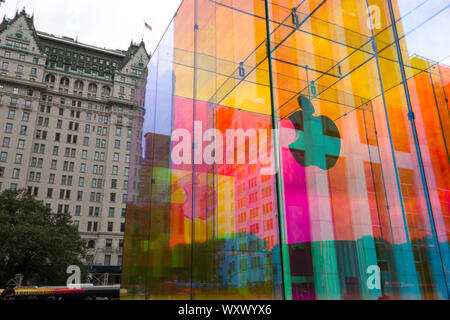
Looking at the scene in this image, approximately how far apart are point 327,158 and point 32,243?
101ft

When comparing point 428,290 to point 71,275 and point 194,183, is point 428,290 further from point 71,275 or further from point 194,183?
point 71,275

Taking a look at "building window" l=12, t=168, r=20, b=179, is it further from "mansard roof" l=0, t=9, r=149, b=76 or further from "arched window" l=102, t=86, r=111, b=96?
"mansard roof" l=0, t=9, r=149, b=76

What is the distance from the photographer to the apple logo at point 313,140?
3.81m

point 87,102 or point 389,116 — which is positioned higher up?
point 87,102

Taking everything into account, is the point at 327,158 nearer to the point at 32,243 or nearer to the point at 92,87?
the point at 32,243

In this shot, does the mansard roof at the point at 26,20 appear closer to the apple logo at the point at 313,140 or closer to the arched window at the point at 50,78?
the arched window at the point at 50,78

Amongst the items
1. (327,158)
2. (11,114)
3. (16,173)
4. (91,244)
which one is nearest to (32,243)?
(327,158)

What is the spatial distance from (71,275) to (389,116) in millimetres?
34214

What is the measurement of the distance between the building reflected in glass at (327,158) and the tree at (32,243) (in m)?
28.2

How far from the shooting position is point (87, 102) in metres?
69.6

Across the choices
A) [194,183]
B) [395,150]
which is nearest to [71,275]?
[194,183]

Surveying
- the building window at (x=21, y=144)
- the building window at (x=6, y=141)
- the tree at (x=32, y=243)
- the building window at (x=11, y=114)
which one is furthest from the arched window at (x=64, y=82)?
the tree at (x=32, y=243)

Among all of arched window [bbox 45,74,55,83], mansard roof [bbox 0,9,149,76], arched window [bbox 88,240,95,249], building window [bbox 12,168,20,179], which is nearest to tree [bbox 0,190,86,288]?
building window [bbox 12,168,20,179]

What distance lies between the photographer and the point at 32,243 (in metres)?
28.0
